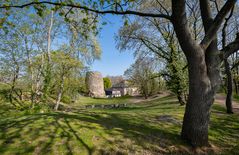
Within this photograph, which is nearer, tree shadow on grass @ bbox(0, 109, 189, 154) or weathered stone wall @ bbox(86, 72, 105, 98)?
tree shadow on grass @ bbox(0, 109, 189, 154)

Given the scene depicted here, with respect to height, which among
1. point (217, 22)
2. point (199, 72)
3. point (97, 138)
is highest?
point (217, 22)

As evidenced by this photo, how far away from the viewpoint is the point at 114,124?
5.88 m

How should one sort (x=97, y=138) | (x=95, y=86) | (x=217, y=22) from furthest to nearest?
1. (x=95, y=86)
2. (x=97, y=138)
3. (x=217, y=22)

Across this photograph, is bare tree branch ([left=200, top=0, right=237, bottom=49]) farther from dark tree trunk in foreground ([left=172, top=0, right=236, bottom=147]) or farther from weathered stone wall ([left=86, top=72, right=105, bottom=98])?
weathered stone wall ([left=86, top=72, right=105, bottom=98])

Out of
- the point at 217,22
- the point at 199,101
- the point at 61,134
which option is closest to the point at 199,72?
the point at 199,101

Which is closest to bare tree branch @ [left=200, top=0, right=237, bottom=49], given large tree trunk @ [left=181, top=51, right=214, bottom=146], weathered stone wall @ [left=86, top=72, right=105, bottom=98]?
large tree trunk @ [left=181, top=51, right=214, bottom=146]

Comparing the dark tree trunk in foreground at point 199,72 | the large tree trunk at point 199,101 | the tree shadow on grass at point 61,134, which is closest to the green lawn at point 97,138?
the tree shadow on grass at point 61,134

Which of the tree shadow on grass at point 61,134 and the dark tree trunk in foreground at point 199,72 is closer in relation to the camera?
the tree shadow on grass at point 61,134

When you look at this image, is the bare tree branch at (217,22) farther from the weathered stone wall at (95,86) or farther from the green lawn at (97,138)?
the weathered stone wall at (95,86)

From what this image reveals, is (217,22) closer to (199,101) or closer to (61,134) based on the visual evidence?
(199,101)

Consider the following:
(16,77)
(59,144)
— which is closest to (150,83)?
(16,77)

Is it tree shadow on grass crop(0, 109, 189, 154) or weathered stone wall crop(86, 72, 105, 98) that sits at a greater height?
weathered stone wall crop(86, 72, 105, 98)

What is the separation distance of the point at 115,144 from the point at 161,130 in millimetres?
1921

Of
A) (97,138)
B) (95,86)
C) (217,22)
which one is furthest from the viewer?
(95,86)
